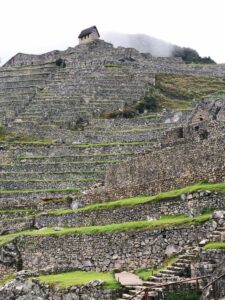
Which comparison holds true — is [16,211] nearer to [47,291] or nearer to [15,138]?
[47,291]

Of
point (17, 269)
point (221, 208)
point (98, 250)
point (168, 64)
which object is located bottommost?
point (17, 269)

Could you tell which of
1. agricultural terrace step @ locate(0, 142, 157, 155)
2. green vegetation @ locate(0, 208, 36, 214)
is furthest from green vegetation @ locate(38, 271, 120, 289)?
agricultural terrace step @ locate(0, 142, 157, 155)

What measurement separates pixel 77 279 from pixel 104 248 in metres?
2.18

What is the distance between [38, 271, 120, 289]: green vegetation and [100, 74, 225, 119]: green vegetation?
133 feet

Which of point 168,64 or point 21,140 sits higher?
point 168,64

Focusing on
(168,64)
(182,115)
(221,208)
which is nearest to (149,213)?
(221,208)

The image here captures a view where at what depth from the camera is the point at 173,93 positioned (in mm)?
77562

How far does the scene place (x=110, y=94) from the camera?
228ft

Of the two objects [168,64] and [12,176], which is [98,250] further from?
[168,64]

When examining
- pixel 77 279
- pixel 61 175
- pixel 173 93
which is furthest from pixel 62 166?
pixel 173 93

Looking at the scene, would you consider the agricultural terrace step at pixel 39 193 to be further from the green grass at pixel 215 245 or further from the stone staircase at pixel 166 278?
the green grass at pixel 215 245

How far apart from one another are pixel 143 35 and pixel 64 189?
4449 inches

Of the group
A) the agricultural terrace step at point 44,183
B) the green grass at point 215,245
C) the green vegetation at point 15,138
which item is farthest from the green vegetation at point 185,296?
the green vegetation at point 15,138

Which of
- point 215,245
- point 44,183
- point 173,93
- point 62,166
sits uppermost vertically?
point 173,93
